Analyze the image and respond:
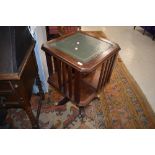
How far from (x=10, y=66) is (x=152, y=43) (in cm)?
354

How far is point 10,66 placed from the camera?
3.64 ft

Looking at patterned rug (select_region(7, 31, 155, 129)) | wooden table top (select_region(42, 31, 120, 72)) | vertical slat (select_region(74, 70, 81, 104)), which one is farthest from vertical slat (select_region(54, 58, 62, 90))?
patterned rug (select_region(7, 31, 155, 129))

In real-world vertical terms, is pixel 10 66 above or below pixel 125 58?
above

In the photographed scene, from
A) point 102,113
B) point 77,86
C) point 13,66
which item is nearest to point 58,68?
point 77,86

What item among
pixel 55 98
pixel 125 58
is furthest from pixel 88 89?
pixel 125 58

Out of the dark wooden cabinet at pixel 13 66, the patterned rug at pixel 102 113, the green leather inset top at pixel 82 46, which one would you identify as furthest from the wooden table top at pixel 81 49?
the patterned rug at pixel 102 113

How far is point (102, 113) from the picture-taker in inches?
78.8

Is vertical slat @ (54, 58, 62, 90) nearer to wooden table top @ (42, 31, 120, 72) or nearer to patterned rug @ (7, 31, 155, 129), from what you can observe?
wooden table top @ (42, 31, 120, 72)

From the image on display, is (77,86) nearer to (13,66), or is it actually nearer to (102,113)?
(13,66)

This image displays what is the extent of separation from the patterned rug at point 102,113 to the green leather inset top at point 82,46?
895 mm

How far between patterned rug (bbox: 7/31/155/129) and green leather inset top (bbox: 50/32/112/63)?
895mm

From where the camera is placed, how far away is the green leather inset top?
1375 millimetres

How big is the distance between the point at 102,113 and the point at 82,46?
0.96m
